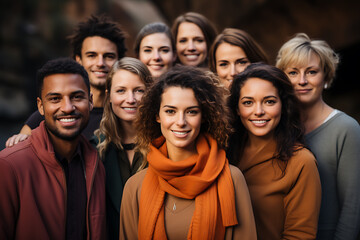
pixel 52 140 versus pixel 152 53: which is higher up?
pixel 152 53

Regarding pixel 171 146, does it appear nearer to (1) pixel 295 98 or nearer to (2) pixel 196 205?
(2) pixel 196 205

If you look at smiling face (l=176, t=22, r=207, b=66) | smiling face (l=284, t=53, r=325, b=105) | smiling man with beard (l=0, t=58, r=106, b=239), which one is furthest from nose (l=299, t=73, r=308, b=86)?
smiling man with beard (l=0, t=58, r=106, b=239)

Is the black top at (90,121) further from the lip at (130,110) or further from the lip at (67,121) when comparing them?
the lip at (67,121)

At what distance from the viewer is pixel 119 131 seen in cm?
328

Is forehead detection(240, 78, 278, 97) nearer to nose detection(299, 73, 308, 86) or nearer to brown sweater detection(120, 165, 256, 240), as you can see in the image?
nose detection(299, 73, 308, 86)

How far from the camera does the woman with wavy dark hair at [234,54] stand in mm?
3617

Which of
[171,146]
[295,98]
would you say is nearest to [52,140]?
[171,146]

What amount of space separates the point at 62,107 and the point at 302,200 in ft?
5.97

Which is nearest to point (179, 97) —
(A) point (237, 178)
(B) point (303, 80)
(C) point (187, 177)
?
(C) point (187, 177)

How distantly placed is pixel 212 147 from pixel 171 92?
47 centimetres

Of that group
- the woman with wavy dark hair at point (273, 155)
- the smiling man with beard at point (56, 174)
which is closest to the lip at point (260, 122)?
the woman with wavy dark hair at point (273, 155)

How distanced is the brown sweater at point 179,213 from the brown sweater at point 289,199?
1.14 feet

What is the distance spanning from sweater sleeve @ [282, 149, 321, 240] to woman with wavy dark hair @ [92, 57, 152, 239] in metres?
1.18

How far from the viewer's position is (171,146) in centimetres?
260
